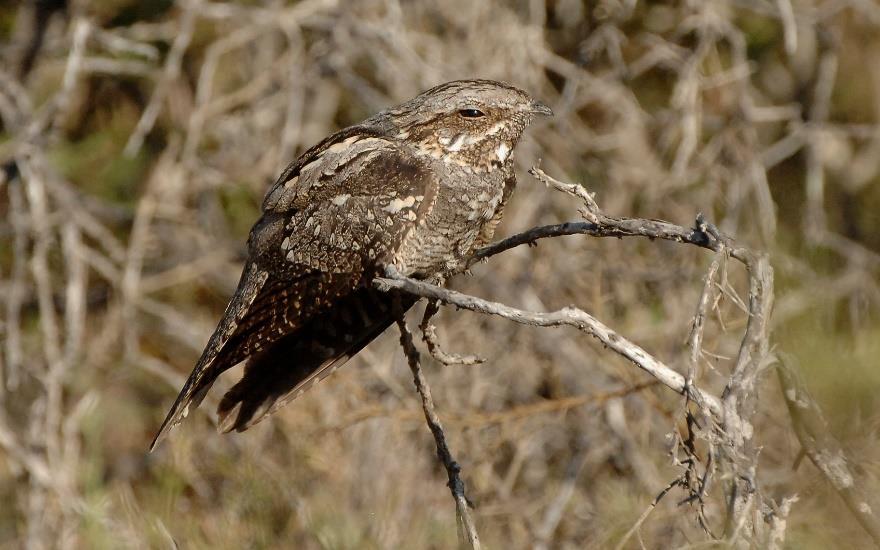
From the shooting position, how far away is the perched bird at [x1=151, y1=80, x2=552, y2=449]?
286 centimetres

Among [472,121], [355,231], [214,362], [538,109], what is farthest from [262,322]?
[538,109]

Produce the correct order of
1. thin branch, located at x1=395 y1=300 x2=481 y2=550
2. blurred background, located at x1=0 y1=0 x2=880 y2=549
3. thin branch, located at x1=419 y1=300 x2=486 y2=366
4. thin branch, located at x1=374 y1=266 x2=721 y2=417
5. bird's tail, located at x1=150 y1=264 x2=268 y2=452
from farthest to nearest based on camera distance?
blurred background, located at x1=0 y1=0 x2=880 y2=549, bird's tail, located at x1=150 y1=264 x2=268 y2=452, thin branch, located at x1=419 y1=300 x2=486 y2=366, thin branch, located at x1=395 y1=300 x2=481 y2=550, thin branch, located at x1=374 y1=266 x2=721 y2=417

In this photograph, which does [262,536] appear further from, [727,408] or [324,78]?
[324,78]

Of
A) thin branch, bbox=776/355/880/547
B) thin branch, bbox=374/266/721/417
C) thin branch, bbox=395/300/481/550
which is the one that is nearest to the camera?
thin branch, bbox=776/355/880/547

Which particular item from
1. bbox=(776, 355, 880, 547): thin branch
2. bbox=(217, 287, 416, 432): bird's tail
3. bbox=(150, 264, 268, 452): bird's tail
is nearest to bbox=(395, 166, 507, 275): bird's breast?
bbox=(217, 287, 416, 432): bird's tail

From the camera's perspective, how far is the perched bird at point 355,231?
2857 millimetres

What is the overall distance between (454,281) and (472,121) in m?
1.63

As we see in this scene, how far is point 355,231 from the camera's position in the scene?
9.44 feet

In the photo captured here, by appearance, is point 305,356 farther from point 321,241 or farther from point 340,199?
point 340,199

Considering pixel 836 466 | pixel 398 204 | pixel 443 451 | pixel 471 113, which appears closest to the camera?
pixel 836 466

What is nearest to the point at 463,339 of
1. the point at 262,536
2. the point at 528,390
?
the point at 528,390

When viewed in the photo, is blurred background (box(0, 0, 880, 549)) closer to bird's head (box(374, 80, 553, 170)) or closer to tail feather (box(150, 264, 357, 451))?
tail feather (box(150, 264, 357, 451))

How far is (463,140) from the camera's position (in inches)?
116

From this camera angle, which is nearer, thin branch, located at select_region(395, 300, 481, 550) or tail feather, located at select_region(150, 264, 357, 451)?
thin branch, located at select_region(395, 300, 481, 550)
